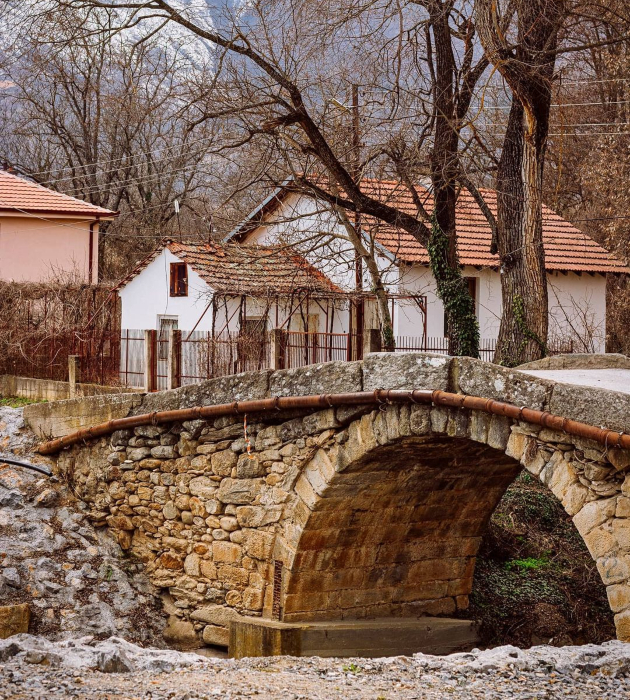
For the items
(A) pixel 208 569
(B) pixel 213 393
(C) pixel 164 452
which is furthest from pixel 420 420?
(C) pixel 164 452

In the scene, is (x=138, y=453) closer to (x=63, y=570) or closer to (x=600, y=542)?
(x=63, y=570)

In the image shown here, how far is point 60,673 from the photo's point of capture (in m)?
6.71

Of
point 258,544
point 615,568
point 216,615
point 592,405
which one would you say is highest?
point 592,405

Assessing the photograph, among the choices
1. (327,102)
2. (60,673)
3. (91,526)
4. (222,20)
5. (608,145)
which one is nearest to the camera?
(60,673)

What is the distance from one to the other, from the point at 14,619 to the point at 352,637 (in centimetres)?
330

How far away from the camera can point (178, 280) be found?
19094 millimetres

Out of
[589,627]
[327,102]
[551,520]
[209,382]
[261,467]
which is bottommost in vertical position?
[589,627]

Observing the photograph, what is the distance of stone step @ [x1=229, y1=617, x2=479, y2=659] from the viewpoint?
31.8 feet

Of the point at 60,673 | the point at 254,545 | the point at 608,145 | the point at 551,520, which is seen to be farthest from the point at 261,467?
the point at 608,145

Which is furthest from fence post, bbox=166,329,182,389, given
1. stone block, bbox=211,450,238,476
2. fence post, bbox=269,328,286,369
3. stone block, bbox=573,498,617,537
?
stone block, bbox=573,498,617,537

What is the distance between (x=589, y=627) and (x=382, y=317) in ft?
16.6

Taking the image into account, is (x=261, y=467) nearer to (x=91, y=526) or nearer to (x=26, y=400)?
(x=91, y=526)

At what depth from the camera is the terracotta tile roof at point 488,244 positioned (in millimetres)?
18844

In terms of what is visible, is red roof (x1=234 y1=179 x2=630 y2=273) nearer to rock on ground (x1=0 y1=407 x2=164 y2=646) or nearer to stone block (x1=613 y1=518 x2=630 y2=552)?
rock on ground (x1=0 y1=407 x2=164 y2=646)
